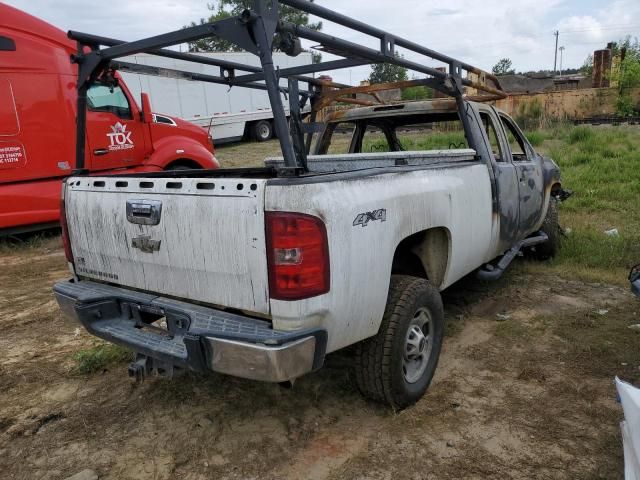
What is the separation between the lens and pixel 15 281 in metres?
5.86

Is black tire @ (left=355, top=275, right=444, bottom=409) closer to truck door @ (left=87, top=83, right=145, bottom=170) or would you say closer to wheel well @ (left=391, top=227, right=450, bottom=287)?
wheel well @ (left=391, top=227, right=450, bottom=287)

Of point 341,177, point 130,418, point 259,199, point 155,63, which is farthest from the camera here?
point 155,63

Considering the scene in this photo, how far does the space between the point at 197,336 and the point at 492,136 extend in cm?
341

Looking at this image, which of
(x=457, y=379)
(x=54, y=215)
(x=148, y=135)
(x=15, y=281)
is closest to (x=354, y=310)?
(x=457, y=379)

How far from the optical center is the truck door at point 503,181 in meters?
4.05

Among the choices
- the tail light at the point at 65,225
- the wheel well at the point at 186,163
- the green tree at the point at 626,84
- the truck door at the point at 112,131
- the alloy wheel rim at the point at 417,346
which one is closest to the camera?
the alloy wheel rim at the point at 417,346

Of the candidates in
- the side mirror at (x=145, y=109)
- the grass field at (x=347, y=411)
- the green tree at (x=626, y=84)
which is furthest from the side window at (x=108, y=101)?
the green tree at (x=626, y=84)

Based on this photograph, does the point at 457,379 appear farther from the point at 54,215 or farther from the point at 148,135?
the point at 148,135

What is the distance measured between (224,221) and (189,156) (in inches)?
262

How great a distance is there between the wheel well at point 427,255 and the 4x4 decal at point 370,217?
27.4 inches

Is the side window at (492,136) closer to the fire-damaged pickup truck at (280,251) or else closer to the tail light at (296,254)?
the fire-damaged pickup truck at (280,251)

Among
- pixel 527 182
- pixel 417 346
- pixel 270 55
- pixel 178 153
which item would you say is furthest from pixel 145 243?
pixel 178 153

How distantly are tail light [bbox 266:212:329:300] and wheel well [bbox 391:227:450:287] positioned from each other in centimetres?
112

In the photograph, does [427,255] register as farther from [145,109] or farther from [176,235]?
[145,109]
